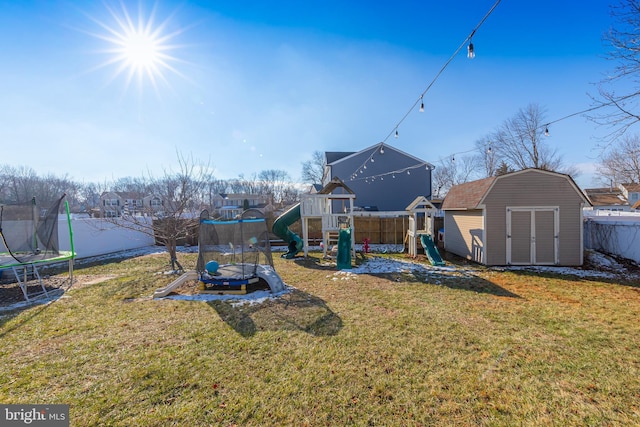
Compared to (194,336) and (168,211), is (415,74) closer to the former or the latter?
(194,336)

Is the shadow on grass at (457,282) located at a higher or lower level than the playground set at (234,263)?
lower

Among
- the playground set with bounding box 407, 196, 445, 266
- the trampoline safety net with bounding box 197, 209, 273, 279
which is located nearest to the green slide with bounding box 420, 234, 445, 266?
the playground set with bounding box 407, 196, 445, 266

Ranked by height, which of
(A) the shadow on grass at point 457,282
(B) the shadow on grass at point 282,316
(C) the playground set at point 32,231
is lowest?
(A) the shadow on grass at point 457,282

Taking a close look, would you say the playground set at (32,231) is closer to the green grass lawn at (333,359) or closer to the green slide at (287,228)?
the green grass lawn at (333,359)

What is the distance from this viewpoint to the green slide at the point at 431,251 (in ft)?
29.9

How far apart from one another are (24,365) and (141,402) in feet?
6.38

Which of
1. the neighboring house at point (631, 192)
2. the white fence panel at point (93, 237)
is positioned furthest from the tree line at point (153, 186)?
the neighboring house at point (631, 192)

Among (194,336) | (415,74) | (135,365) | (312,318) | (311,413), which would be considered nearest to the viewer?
(311,413)

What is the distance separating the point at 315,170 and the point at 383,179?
64.7 feet

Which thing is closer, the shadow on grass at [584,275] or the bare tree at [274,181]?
the shadow on grass at [584,275]

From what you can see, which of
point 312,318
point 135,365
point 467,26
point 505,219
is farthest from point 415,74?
point 135,365

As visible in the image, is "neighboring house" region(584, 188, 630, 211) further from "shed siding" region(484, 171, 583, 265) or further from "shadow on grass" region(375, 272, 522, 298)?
"shadow on grass" region(375, 272, 522, 298)

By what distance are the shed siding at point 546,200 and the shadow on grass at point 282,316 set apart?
24.1 feet

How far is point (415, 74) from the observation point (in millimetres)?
7008
